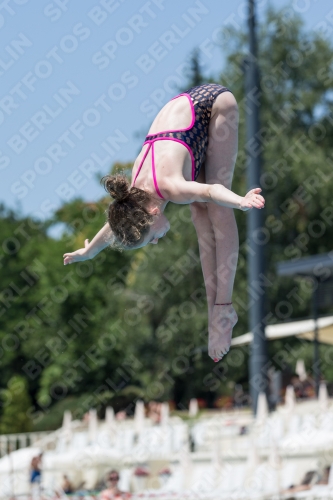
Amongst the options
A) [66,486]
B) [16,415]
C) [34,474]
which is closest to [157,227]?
[34,474]

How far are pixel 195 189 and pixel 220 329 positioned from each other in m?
1.18

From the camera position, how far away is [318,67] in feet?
108

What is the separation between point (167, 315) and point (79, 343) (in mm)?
5058

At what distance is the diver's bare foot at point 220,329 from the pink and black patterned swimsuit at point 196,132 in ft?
2.89

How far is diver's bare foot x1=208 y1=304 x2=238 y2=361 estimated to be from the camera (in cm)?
576

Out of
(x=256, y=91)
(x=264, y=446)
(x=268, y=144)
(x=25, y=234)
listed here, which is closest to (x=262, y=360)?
(x=264, y=446)

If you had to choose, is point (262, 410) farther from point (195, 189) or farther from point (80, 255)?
point (195, 189)

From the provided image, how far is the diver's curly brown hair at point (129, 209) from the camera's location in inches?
203

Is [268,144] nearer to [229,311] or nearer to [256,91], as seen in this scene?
[256,91]

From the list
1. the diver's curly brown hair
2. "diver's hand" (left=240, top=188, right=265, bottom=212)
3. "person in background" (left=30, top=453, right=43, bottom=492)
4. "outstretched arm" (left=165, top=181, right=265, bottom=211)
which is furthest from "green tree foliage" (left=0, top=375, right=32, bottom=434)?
"diver's hand" (left=240, top=188, right=265, bottom=212)

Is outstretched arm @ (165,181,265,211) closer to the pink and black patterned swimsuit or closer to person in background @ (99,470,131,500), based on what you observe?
the pink and black patterned swimsuit

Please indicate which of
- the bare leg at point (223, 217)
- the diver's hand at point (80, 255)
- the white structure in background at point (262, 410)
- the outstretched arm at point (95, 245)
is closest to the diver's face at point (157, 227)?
the outstretched arm at point (95, 245)

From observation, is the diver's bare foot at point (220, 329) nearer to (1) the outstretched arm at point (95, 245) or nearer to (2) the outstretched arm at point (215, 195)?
(1) the outstretched arm at point (95, 245)

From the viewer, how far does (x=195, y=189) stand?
195 inches
